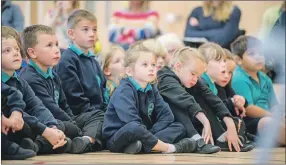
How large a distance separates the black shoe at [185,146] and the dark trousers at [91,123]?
382 millimetres

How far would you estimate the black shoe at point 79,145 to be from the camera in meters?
3.28

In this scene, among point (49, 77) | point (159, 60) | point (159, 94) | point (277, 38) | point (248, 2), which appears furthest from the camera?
point (248, 2)

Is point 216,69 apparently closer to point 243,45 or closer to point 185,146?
point 243,45

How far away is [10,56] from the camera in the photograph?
296 cm

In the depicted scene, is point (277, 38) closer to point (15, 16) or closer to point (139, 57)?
point (139, 57)

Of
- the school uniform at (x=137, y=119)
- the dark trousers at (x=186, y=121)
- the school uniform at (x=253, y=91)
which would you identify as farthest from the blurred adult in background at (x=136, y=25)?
the school uniform at (x=137, y=119)

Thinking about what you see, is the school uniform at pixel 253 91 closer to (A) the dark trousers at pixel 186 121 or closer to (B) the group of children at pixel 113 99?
(B) the group of children at pixel 113 99

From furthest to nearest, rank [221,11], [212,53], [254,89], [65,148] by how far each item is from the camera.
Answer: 1. [221,11]
2. [254,89]
3. [212,53]
4. [65,148]

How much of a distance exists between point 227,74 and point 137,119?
0.93m

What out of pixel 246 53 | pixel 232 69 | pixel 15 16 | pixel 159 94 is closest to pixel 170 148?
pixel 159 94

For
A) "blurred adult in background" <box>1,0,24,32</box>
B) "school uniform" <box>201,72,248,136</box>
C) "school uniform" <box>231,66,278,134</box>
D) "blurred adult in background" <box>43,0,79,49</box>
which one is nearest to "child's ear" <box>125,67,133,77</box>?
"school uniform" <box>201,72,248,136</box>

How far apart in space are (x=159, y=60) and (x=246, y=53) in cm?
66

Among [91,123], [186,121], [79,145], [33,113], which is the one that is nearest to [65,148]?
[79,145]

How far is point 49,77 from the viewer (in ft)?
11.0
